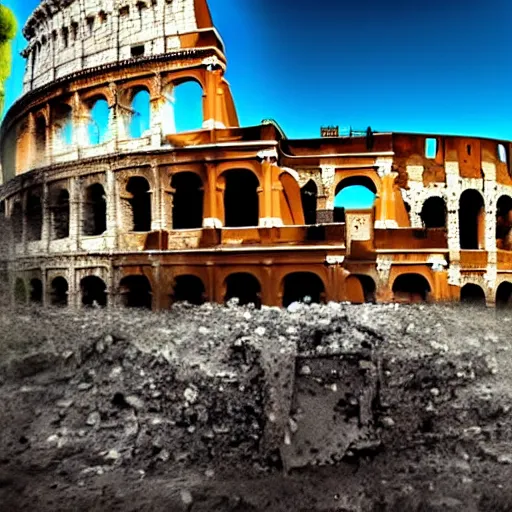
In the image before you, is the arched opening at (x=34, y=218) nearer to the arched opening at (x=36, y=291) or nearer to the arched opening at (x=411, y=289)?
the arched opening at (x=36, y=291)

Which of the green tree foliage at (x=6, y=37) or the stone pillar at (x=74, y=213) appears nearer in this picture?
the stone pillar at (x=74, y=213)

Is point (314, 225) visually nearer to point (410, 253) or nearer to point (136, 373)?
point (410, 253)

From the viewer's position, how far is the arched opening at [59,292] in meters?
4.64

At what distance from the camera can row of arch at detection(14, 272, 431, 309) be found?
455 centimetres

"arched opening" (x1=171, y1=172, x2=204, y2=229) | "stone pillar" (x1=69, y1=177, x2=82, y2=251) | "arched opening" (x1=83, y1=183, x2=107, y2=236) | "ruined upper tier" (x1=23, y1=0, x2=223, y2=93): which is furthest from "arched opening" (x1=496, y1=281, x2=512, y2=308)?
"stone pillar" (x1=69, y1=177, x2=82, y2=251)

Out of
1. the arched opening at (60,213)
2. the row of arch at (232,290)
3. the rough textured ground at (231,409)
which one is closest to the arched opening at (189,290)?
the row of arch at (232,290)

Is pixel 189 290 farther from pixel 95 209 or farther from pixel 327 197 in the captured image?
pixel 327 197

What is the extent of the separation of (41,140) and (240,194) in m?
1.99

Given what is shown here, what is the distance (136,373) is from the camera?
436cm

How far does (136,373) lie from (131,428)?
48 cm

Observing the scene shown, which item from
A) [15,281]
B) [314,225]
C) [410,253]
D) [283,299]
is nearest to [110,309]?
[15,281]

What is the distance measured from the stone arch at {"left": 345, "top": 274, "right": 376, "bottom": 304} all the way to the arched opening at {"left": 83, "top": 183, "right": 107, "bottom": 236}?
2.28m

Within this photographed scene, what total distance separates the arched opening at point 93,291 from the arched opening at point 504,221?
3774mm

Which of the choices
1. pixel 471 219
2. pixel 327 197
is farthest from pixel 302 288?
pixel 471 219
